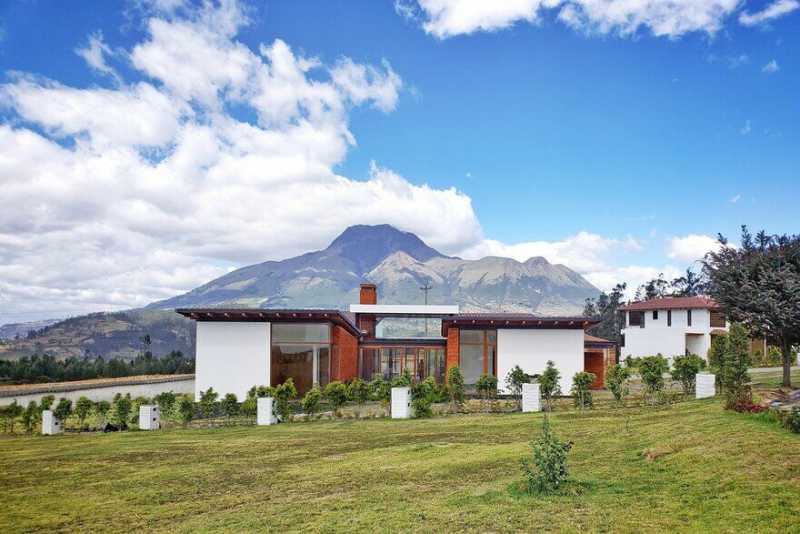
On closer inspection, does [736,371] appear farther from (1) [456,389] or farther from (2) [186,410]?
(2) [186,410]

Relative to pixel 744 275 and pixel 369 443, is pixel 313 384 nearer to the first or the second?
pixel 369 443

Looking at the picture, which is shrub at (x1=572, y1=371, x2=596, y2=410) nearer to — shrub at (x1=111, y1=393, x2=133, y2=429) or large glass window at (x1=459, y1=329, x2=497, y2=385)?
large glass window at (x1=459, y1=329, x2=497, y2=385)

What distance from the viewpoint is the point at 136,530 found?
28.7ft

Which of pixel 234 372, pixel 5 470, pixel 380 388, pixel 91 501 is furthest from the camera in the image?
pixel 234 372

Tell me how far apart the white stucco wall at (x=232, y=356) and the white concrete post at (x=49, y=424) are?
20.0 ft

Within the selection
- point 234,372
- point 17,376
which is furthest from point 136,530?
point 17,376

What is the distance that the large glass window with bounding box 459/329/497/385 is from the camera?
28891mm

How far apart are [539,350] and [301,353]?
11.5m

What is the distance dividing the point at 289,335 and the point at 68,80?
51.2 feet

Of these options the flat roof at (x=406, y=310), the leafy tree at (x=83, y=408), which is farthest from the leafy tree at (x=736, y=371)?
the leafy tree at (x=83, y=408)

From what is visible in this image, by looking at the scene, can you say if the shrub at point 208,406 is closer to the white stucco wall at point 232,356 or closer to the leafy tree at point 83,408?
the leafy tree at point 83,408

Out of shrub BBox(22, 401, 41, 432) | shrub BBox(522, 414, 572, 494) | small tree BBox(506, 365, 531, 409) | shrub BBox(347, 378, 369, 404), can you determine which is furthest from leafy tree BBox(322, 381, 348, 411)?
shrub BBox(522, 414, 572, 494)

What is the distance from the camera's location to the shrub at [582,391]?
20.6 metres

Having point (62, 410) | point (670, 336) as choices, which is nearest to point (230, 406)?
point (62, 410)
